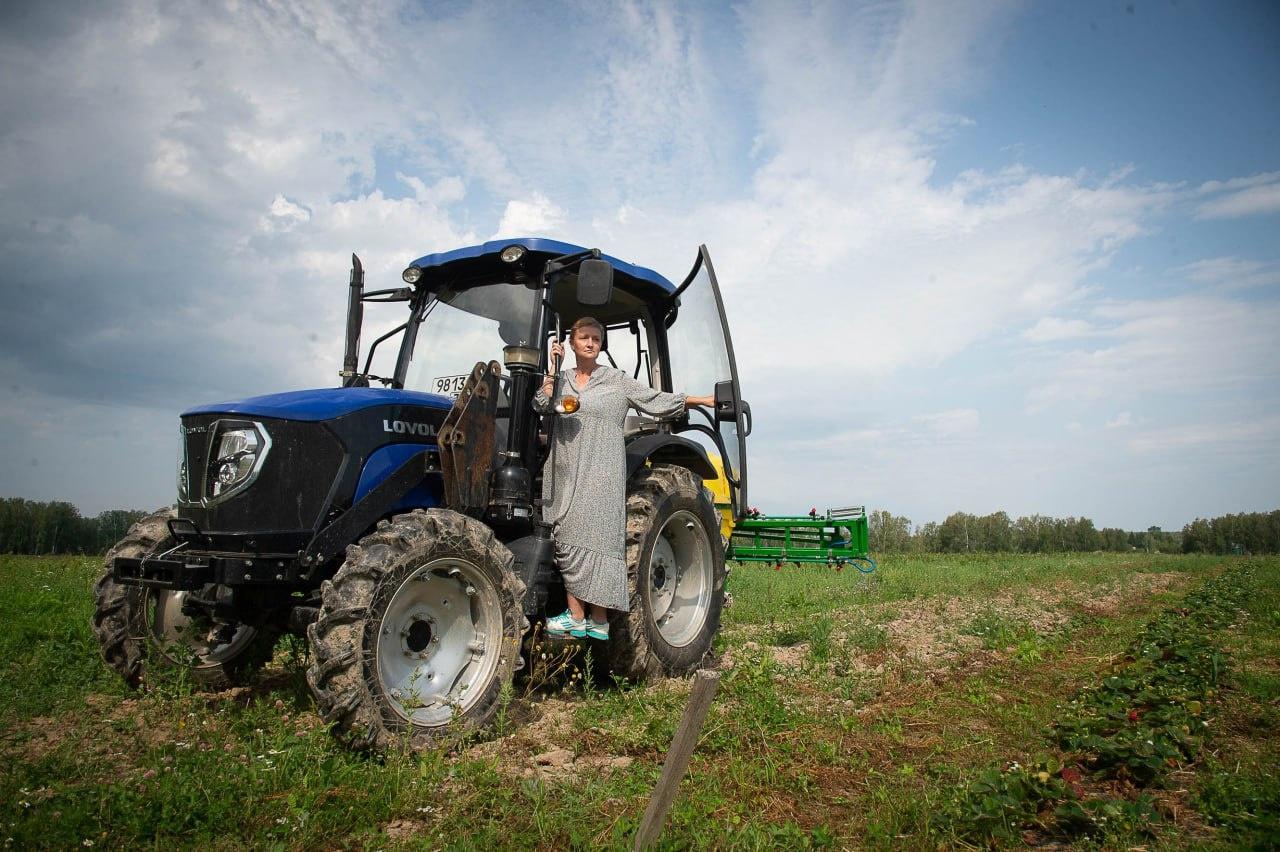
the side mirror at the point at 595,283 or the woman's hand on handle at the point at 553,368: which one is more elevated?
the side mirror at the point at 595,283

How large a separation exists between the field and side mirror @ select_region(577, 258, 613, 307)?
2.05 meters

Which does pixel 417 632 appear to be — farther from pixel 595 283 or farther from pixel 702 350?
pixel 702 350

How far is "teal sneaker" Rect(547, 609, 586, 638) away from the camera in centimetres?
421

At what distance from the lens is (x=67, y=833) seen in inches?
96.4

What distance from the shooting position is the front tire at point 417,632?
317cm

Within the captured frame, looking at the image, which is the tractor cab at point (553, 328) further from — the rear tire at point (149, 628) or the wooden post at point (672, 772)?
the wooden post at point (672, 772)

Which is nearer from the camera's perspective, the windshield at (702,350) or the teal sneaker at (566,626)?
the teal sneaker at (566,626)

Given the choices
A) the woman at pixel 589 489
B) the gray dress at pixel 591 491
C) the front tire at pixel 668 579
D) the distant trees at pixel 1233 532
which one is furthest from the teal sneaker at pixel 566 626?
the distant trees at pixel 1233 532

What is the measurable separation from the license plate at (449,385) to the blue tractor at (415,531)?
20 millimetres

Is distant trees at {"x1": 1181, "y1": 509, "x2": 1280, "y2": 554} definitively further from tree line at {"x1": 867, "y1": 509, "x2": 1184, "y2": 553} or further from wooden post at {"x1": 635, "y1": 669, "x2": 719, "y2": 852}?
wooden post at {"x1": 635, "y1": 669, "x2": 719, "y2": 852}

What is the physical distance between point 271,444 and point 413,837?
6.24 feet

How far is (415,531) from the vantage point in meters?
3.49

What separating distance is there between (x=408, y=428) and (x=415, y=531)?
2.57 feet

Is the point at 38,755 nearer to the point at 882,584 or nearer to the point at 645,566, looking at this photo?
the point at 645,566
